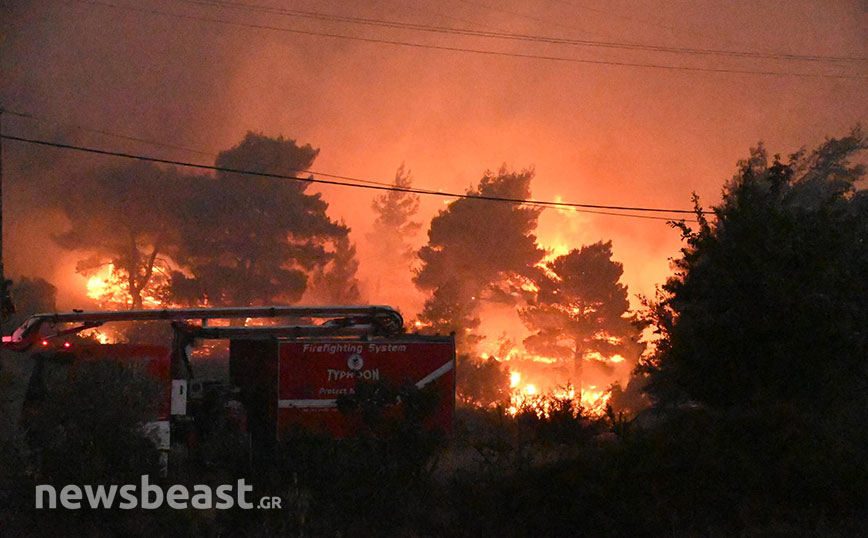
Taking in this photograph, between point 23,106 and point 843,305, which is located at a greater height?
point 23,106

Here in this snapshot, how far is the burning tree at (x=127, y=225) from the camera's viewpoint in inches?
2069

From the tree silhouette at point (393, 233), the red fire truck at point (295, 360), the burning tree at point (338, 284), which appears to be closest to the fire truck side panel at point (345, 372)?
the red fire truck at point (295, 360)

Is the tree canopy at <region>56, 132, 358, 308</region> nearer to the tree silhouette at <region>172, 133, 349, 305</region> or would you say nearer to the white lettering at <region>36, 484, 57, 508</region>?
the tree silhouette at <region>172, 133, 349, 305</region>

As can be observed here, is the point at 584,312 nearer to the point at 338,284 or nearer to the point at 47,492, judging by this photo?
the point at 338,284

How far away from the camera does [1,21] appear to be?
290 feet

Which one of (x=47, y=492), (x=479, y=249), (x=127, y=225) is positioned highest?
(x=127, y=225)

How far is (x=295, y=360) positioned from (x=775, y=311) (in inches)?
284

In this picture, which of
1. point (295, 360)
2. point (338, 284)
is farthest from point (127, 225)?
point (295, 360)

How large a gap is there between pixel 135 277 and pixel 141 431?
157 ft

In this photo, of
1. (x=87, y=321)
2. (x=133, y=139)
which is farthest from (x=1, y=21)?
(x=87, y=321)

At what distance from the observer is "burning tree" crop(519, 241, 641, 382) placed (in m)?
47.6

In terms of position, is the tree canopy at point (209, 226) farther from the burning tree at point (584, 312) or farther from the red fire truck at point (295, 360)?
the red fire truck at point (295, 360)

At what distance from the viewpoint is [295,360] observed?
1261cm

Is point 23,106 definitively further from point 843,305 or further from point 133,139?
point 843,305
